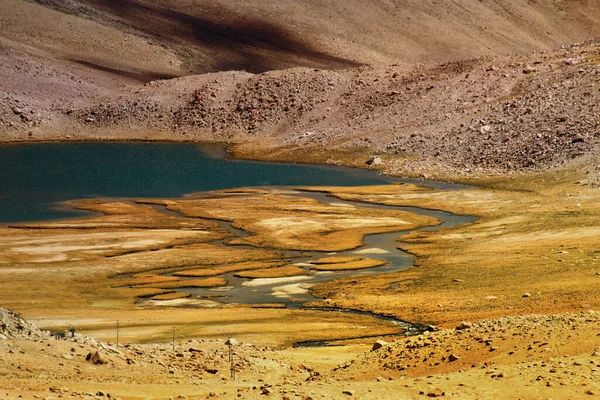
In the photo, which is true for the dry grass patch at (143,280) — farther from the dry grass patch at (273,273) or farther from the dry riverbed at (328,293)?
the dry grass patch at (273,273)

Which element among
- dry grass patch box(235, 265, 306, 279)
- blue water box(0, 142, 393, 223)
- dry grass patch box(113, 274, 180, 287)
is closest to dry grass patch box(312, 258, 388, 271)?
dry grass patch box(235, 265, 306, 279)

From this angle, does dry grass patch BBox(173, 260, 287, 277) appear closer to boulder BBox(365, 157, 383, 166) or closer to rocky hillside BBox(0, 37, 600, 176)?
rocky hillside BBox(0, 37, 600, 176)

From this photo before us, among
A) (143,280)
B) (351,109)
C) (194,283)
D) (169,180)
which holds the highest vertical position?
(351,109)

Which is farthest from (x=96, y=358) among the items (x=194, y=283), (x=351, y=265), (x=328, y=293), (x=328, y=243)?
(x=328, y=243)

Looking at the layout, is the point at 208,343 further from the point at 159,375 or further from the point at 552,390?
the point at 552,390

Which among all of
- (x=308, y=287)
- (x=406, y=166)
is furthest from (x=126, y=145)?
(x=308, y=287)

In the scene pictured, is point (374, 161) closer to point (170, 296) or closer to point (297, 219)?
point (297, 219)

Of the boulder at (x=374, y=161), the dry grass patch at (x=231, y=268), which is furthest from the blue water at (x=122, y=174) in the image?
the dry grass patch at (x=231, y=268)

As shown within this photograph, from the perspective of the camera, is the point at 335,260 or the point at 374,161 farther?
the point at 374,161
